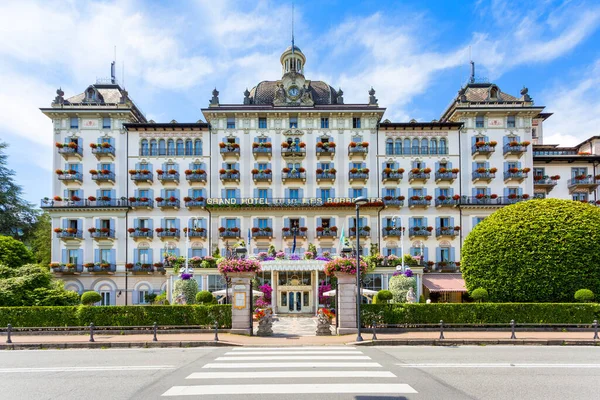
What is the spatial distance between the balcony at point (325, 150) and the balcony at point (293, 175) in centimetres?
252

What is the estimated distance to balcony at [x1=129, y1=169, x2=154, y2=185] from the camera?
3962 cm

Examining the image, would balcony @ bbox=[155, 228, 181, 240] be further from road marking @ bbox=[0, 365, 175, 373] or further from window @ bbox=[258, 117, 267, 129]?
road marking @ bbox=[0, 365, 175, 373]

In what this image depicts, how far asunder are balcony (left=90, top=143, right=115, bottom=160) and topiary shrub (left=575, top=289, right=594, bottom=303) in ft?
134

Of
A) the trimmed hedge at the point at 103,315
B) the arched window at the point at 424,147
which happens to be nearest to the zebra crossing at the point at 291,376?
the trimmed hedge at the point at 103,315

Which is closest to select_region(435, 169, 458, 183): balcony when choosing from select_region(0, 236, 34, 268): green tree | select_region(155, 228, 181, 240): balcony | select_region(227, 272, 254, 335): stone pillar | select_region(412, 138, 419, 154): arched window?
select_region(412, 138, 419, 154): arched window

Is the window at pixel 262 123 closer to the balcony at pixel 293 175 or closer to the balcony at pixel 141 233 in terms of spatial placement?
the balcony at pixel 293 175

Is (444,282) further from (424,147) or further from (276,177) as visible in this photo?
(276,177)

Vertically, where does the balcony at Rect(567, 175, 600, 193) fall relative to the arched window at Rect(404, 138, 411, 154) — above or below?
below

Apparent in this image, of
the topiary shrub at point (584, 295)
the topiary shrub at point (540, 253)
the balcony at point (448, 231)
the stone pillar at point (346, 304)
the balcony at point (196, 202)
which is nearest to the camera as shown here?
the stone pillar at point (346, 304)

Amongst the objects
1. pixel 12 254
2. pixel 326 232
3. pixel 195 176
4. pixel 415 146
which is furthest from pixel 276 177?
pixel 12 254

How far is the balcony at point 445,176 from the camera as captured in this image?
39.6m

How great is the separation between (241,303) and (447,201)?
27.1 meters

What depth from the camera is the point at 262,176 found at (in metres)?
39.8

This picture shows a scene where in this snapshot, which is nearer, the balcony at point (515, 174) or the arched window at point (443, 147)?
the balcony at point (515, 174)
